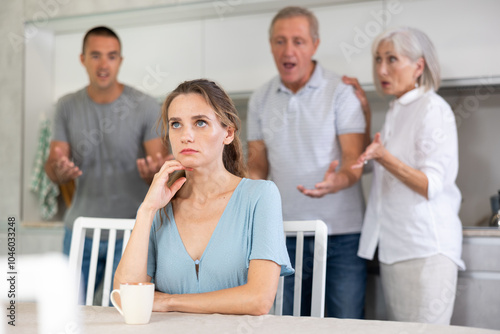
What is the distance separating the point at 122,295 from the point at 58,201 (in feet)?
7.24

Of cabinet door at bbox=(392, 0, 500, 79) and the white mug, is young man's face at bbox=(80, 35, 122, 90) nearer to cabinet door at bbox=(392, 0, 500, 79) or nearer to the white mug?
cabinet door at bbox=(392, 0, 500, 79)

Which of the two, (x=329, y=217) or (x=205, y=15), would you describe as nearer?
(x=329, y=217)

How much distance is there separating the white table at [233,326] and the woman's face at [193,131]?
350 mm

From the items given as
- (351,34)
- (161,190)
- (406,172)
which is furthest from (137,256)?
(351,34)

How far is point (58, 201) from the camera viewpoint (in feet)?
9.47

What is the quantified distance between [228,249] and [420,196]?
84 cm

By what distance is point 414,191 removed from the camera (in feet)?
5.57

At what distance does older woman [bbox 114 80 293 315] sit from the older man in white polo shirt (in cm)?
73

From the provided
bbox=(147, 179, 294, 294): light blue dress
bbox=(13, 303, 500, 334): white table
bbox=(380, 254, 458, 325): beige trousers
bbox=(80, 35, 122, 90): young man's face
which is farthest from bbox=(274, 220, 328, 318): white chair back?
bbox=(80, 35, 122, 90): young man's face

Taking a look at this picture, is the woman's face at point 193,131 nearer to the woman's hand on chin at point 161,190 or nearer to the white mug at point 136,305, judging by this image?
the woman's hand on chin at point 161,190

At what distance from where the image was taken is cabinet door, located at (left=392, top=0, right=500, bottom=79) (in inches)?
83.4

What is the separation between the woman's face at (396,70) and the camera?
5.88 ft

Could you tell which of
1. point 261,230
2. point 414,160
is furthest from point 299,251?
point 414,160

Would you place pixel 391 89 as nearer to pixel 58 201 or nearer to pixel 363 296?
pixel 363 296
